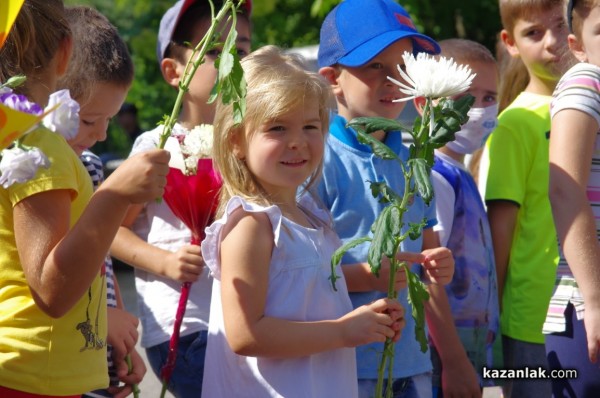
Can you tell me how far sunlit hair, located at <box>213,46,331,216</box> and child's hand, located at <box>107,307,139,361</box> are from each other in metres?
0.51

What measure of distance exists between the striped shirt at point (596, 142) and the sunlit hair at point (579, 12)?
143mm

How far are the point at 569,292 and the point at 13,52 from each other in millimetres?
1791

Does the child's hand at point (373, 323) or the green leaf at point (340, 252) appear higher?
the green leaf at point (340, 252)

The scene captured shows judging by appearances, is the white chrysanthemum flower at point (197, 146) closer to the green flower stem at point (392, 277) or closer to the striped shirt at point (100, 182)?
the striped shirt at point (100, 182)

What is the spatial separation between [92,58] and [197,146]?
0.47 m

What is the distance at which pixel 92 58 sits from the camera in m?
3.09

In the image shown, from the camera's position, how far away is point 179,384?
10.6 ft

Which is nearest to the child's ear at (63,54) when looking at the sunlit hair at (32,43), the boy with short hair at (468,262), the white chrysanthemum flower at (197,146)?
the sunlit hair at (32,43)

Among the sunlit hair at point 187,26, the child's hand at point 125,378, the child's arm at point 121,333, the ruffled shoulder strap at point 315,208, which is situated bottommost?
the child's hand at point 125,378

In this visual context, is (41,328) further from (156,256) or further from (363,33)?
(363,33)

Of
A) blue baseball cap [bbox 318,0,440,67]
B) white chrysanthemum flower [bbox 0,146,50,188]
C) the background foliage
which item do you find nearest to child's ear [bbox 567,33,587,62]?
blue baseball cap [bbox 318,0,440,67]

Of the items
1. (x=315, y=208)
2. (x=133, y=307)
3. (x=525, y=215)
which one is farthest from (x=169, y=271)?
(x=133, y=307)

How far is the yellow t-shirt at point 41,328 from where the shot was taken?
2295mm

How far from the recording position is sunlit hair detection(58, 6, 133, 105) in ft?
10.0
